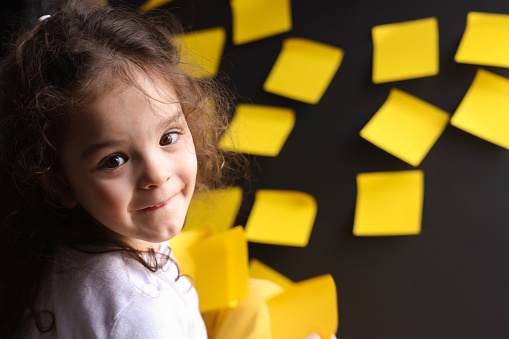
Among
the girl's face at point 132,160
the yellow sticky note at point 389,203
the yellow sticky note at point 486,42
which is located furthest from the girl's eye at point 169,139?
the yellow sticky note at point 486,42

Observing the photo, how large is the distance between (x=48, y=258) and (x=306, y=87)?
49 cm

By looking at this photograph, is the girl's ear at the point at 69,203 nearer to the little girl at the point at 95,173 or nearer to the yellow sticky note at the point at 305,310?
the little girl at the point at 95,173

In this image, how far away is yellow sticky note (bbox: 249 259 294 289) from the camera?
87 centimetres

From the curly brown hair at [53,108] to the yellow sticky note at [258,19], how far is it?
25 centimetres

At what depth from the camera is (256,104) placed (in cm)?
94

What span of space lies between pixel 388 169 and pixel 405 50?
193 millimetres

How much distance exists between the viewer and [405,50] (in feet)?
2.76

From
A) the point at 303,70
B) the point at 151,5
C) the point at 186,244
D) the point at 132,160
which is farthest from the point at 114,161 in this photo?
the point at 151,5

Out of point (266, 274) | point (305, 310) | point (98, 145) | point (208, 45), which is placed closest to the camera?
point (98, 145)

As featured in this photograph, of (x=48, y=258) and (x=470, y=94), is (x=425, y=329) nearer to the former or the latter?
(x=470, y=94)

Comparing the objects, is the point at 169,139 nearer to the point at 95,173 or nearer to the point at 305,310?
the point at 95,173

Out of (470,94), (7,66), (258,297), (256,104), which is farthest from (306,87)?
(7,66)

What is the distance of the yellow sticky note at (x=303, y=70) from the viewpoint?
0.88 metres

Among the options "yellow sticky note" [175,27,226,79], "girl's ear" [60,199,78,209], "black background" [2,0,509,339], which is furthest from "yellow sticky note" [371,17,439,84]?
"girl's ear" [60,199,78,209]
